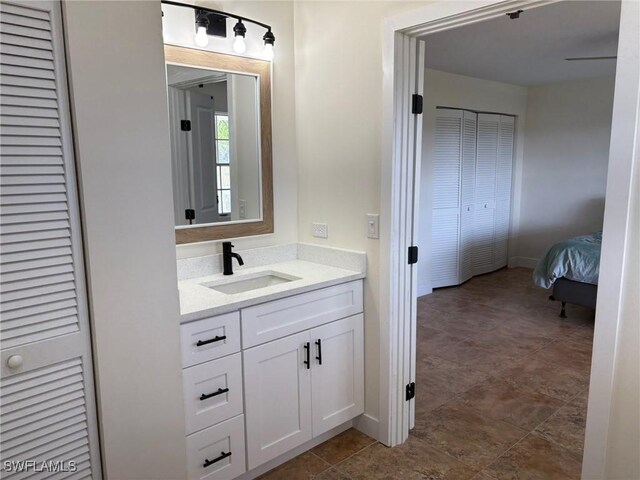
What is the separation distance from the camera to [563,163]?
20.2 ft

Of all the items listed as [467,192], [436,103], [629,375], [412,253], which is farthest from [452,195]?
[629,375]

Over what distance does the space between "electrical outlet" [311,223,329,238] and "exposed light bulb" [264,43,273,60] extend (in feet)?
3.12

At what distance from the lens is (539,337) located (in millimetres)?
4055

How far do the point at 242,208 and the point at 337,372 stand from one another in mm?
1021

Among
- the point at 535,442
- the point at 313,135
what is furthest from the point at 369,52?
the point at 535,442

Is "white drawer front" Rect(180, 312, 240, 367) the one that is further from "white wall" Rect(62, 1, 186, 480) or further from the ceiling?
the ceiling

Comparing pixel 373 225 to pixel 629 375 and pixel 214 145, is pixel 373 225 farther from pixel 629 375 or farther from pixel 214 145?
pixel 629 375

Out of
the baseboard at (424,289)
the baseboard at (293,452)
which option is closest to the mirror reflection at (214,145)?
the baseboard at (293,452)

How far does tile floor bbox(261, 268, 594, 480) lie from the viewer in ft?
7.61

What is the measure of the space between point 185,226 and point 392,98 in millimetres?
1195

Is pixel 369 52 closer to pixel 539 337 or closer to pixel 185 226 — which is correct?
pixel 185 226

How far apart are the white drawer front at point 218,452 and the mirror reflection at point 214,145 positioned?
3.31 feet

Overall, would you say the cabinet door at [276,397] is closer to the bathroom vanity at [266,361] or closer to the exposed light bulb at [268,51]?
the bathroom vanity at [266,361]

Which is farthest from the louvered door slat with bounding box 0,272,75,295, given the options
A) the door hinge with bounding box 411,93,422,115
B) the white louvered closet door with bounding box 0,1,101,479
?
the door hinge with bounding box 411,93,422,115
